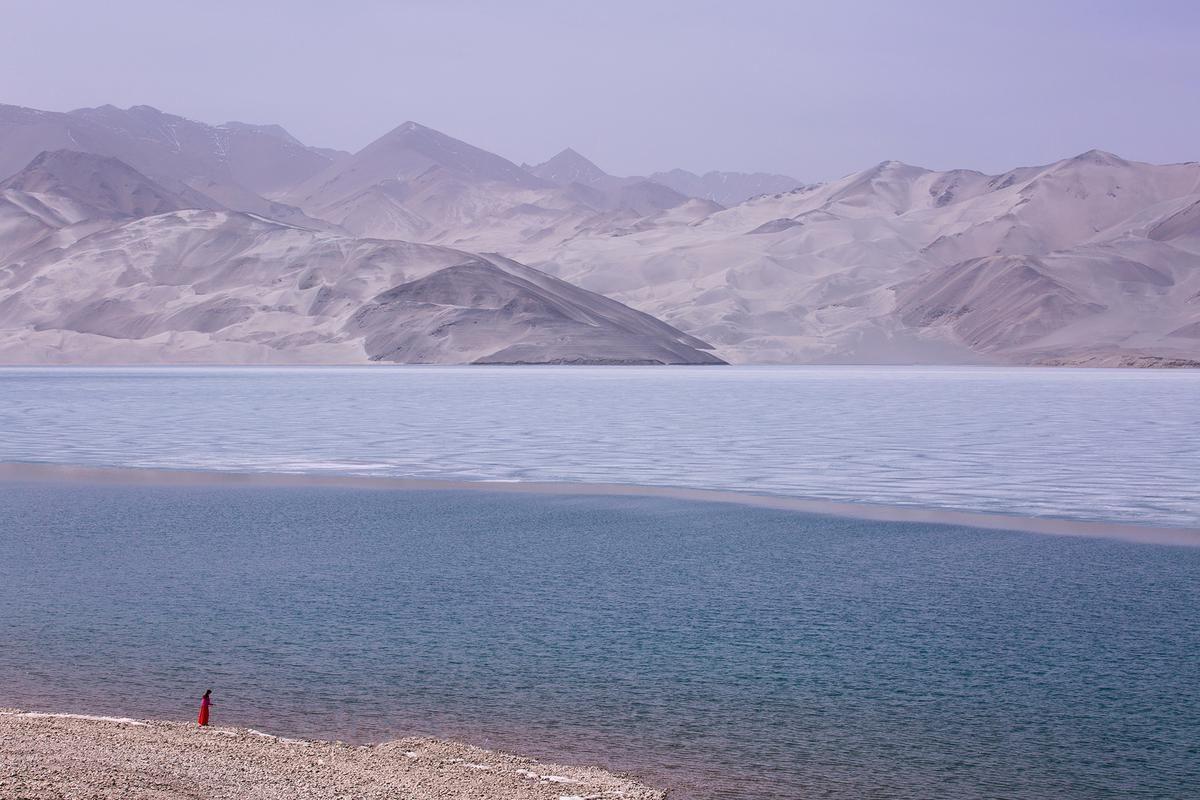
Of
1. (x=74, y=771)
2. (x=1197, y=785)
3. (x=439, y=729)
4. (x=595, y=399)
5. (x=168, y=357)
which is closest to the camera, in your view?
(x=74, y=771)

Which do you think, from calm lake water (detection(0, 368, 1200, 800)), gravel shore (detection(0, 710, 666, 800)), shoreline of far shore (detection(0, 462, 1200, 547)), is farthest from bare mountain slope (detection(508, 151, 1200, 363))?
gravel shore (detection(0, 710, 666, 800))

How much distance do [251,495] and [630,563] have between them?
30.7 ft

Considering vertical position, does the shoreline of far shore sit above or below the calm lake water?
above

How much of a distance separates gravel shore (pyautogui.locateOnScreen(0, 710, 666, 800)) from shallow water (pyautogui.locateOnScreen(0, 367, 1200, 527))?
13750mm

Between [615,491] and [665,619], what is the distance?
10688 mm

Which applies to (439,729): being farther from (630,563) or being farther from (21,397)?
(21,397)

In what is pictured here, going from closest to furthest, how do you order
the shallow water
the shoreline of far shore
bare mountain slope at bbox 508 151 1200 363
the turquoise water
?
1. the turquoise water
2. the shoreline of far shore
3. the shallow water
4. bare mountain slope at bbox 508 151 1200 363

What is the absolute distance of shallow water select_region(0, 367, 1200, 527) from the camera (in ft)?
78.3

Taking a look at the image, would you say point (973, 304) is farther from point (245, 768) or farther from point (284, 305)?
point (245, 768)

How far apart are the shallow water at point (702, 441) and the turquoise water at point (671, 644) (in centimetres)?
552

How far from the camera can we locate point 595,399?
5781cm

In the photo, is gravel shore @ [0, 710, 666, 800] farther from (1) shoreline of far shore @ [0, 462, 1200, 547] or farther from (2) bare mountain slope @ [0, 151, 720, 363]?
(2) bare mountain slope @ [0, 151, 720, 363]

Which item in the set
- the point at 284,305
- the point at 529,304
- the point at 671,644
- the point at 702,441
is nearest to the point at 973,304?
the point at 529,304

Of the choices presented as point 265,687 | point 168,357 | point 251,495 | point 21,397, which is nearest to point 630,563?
point 265,687
